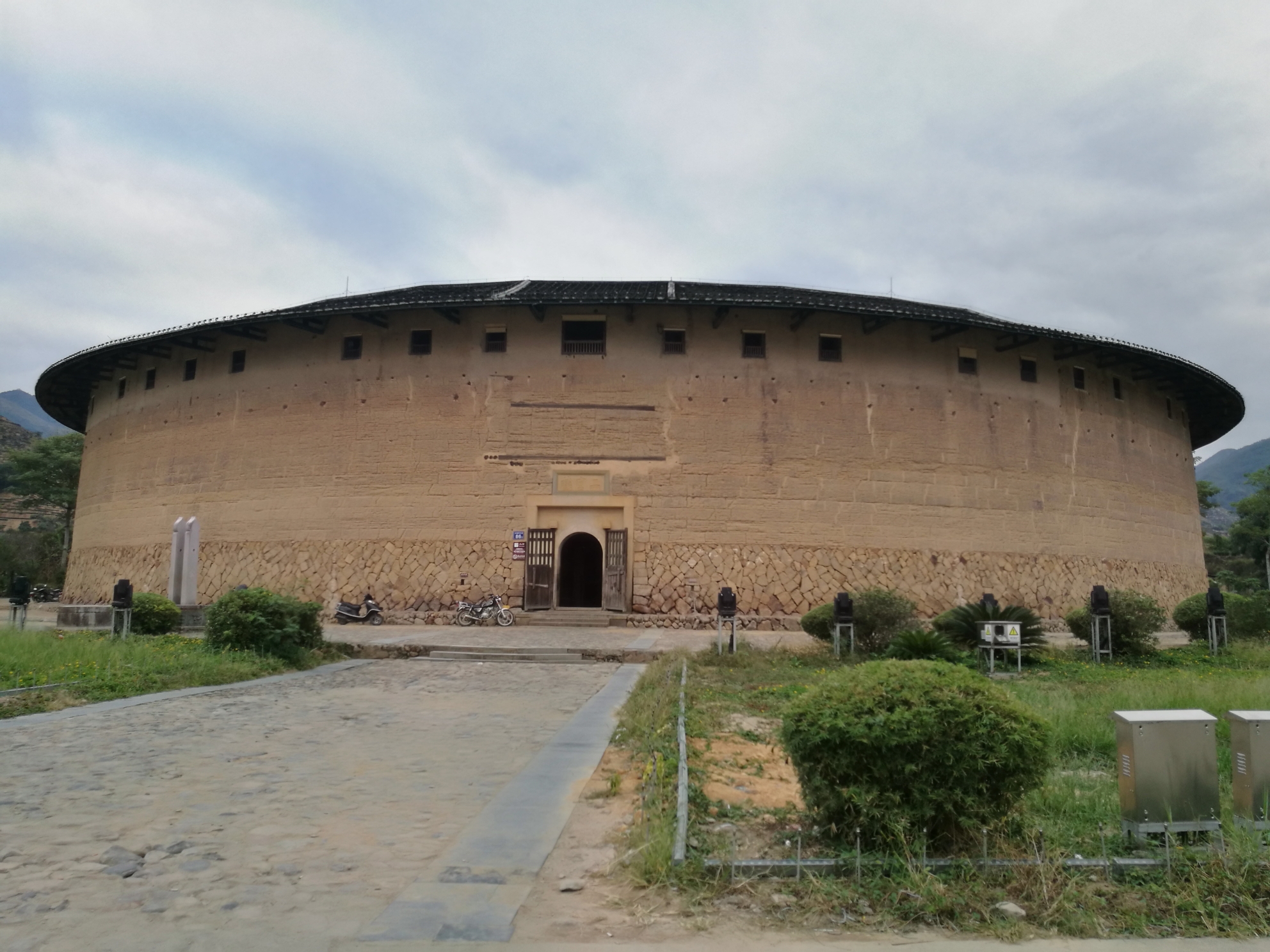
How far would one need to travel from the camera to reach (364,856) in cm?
396

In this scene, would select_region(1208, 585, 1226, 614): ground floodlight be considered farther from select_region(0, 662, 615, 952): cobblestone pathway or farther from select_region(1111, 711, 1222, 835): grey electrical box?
select_region(1111, 711, 1222, 835): grey electrical box

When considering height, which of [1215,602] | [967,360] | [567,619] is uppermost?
[967,360]

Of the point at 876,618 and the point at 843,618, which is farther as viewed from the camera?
the point at 876,618

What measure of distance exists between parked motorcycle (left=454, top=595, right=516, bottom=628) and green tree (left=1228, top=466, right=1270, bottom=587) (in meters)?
42.1

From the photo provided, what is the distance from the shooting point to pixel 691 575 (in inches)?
778

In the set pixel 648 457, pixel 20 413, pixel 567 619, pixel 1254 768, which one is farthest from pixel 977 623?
pixel 20 413

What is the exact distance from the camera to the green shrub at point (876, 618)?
1344 cm

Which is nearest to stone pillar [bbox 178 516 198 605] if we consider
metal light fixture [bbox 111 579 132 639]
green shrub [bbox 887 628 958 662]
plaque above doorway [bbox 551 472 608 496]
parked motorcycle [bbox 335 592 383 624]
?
metal light fixture [bbox 111 579 132 639]

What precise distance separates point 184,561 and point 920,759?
16.6 meters

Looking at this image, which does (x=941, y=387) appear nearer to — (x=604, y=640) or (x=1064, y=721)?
(x=604, y=640)

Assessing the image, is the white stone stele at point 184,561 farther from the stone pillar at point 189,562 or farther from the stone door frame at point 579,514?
the stone door frame at point 579,514

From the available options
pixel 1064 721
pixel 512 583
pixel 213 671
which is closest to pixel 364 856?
pixel 1064 721

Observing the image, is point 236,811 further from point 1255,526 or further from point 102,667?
point 1255,526

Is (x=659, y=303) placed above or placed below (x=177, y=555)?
above
